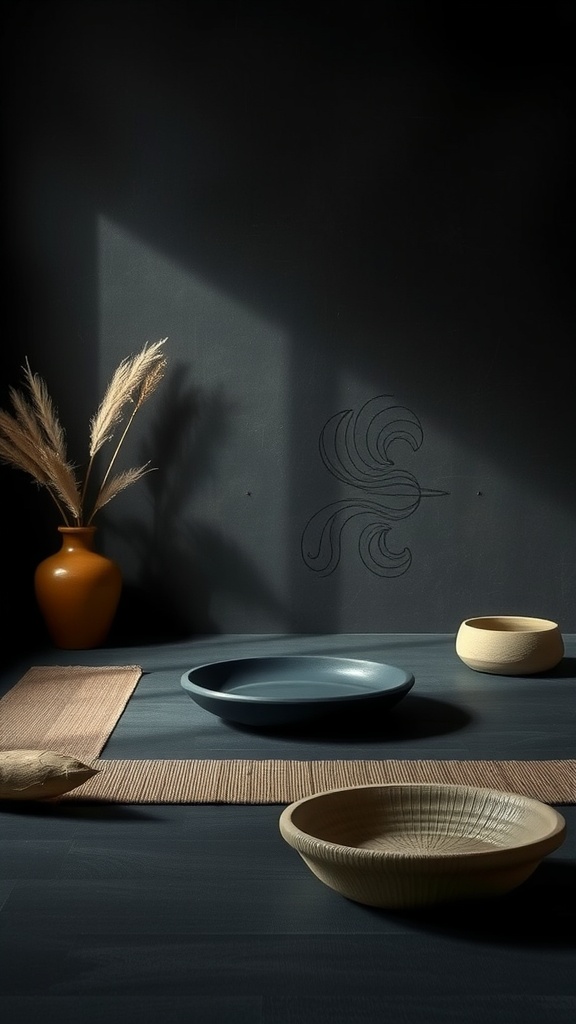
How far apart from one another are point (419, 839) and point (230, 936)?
355mm

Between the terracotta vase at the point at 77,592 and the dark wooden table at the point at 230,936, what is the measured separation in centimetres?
176

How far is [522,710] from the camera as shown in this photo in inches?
105

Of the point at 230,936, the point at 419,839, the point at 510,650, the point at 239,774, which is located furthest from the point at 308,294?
the point at 230,936

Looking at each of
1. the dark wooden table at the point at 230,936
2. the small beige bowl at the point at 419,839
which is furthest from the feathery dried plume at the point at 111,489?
the small beige bowl at the point at 419,839

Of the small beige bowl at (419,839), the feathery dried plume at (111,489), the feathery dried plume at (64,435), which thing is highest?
the feathery dried plume at (64,435)

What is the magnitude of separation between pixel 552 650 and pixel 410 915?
1816 millimetres

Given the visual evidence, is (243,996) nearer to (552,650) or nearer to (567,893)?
(567,893)

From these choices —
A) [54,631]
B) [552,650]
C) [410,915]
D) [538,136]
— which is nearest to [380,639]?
[552,650]

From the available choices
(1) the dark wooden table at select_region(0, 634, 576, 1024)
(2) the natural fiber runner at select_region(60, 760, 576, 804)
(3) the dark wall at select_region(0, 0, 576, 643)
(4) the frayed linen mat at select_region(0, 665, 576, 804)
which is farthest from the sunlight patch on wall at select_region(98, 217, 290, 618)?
(1) the dark wooden table at select_region(0, 634, 576, 1024)

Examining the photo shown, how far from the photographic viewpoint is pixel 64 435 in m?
3.97

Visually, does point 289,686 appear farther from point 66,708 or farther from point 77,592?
point 77,592

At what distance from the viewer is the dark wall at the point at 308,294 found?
3914mm

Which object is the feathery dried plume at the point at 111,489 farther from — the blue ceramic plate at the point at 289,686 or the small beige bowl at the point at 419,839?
the small beige bowl at the point at 419,839


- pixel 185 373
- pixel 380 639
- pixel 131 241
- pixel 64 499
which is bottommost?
pixel 380 639
